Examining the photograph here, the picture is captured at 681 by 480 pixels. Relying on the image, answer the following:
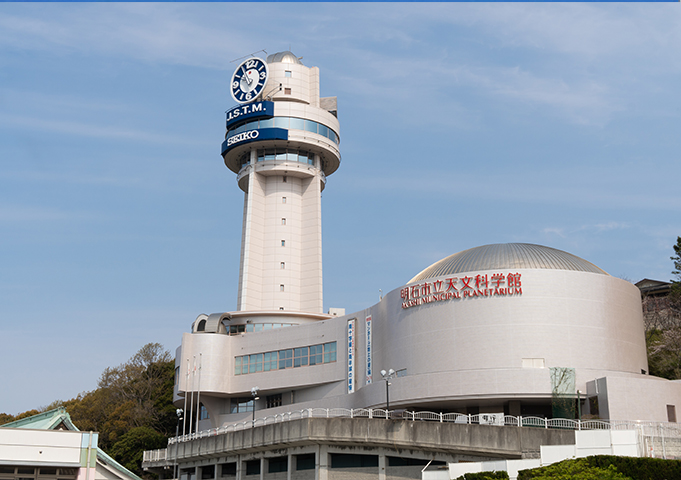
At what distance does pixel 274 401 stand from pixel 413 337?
981 inches

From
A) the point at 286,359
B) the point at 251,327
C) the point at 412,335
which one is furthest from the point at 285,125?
the point at 412,335

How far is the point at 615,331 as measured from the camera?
57.8m

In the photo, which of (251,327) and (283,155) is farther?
(283,155)

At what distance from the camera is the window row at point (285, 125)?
9244 cm

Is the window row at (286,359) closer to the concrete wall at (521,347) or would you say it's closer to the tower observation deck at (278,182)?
the concrete wall at (521,347)

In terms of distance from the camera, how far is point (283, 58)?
101m

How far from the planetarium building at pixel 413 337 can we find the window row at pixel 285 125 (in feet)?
0.62

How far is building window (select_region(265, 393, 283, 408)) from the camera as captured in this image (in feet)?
258

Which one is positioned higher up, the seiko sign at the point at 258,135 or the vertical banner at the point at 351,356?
the seiko sign at the point at 258,135

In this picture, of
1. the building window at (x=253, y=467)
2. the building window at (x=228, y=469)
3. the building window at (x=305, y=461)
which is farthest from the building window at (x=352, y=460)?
the building window at (x=228, y=469)

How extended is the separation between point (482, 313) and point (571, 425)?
13599 millimetres

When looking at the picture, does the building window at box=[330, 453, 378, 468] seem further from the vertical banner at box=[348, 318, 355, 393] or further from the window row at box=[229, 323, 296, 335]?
the window row at box=[229, 323, 296, 335]

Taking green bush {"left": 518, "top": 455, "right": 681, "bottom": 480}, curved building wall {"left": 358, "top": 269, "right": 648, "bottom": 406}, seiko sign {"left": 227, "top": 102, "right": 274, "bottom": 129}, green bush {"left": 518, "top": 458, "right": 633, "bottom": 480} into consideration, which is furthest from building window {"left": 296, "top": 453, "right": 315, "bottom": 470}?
seiko sign {"left": 227, "top": 102, "right": 274, "bottom": 129}

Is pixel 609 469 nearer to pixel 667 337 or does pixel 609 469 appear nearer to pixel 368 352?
pixel 368 352
